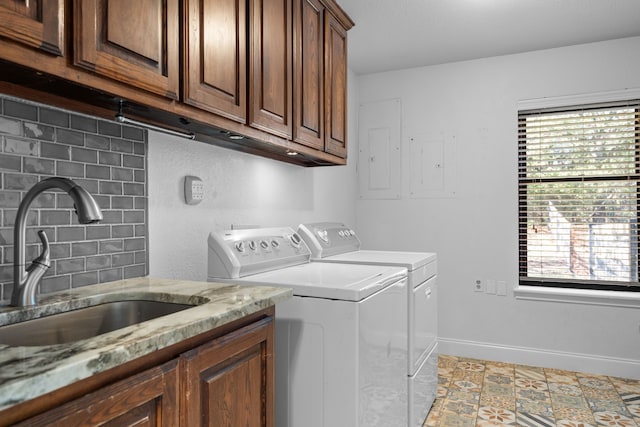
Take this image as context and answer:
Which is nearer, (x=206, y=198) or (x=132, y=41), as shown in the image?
(x=132, y=41)

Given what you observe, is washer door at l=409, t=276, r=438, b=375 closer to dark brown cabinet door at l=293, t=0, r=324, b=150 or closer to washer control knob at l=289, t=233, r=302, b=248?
washer control knob at l=289, t=233, r=302, b=248

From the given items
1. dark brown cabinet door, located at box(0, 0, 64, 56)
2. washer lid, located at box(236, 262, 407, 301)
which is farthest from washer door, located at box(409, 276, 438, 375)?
dark brown cabinet door, located at box(0, 0, 64, 56)

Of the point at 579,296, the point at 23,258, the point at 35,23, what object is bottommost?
the point at 579,296

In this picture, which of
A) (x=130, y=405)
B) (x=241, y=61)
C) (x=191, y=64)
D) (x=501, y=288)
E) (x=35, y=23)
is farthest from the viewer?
(x=501, y=288)

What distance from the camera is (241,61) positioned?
1642mm

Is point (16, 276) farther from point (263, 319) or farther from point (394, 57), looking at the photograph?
point (394, 57)

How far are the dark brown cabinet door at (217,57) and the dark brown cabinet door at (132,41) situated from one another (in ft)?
0.19

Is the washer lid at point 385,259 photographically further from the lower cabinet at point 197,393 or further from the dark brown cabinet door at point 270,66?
the lower cabinet at point 197,393

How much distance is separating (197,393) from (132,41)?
937 mm

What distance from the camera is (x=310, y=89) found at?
224cm

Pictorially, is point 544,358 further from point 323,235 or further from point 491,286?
point 323,235

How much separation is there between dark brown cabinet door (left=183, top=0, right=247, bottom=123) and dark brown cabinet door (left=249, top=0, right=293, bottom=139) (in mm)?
58

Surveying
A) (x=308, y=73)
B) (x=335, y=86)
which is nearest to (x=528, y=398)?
(x=335, y=86)

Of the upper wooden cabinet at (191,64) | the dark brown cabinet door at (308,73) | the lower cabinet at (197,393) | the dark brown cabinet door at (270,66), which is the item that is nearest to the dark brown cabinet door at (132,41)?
the upper wooden cabinet at (191,64)
